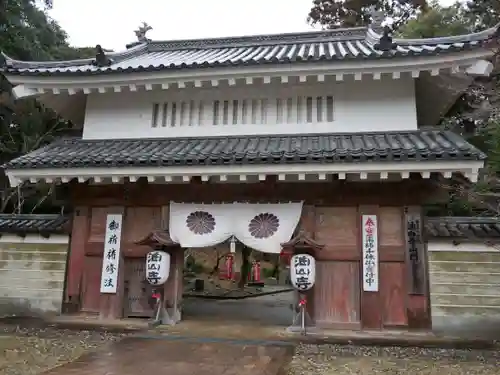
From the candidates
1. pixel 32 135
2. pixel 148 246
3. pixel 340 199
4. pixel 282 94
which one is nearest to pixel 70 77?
pixel 148 246

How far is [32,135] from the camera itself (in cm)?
1969

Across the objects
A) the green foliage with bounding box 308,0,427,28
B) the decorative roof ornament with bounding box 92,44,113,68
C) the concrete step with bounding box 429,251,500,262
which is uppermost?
the green foliage with bounding box 308,0,427,28

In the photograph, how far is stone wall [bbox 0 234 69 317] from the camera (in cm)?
943

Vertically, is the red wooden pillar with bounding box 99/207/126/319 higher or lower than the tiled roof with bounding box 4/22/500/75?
lower

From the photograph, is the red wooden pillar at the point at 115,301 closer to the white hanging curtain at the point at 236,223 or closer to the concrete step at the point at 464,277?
the white hanging curtain at the point at 236,223

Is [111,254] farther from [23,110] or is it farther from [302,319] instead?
[23,110]

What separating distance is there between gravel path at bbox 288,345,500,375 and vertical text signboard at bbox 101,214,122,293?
4.42 metres

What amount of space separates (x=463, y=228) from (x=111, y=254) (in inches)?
290

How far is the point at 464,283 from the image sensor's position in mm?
8062

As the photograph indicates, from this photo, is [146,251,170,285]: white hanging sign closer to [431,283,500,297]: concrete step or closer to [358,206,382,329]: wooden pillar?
[358,206,382,329]: wooden pillar

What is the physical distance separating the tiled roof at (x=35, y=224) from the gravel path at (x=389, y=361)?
19.9ft

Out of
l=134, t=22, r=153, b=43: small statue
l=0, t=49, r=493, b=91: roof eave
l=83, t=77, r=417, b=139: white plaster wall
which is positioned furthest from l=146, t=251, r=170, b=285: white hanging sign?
l=134, t=22, r=153, b=43: small statue

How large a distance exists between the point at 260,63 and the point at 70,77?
4328 mm

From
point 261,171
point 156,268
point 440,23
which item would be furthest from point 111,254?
point 440,23
